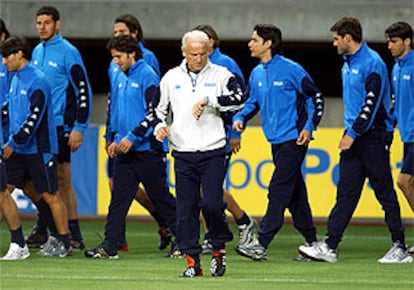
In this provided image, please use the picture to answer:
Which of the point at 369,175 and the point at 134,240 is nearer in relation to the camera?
the point at 369,175

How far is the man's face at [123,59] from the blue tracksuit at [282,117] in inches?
46.6

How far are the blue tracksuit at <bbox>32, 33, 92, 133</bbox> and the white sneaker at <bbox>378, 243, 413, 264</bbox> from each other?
A: 3.42 metres

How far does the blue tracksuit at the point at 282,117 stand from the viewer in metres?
14.3

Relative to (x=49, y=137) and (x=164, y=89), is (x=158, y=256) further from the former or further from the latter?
(x=164, y=89)

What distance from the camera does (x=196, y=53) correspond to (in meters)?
12.3

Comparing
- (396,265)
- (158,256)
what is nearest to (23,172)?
(158,256)

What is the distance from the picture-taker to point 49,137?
1430cm

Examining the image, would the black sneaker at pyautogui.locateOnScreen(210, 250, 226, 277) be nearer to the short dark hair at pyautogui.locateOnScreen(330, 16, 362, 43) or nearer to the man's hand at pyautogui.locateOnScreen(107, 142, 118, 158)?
the man's hand at pyautogui.locateOnScreen(107, 142, 118, 158)

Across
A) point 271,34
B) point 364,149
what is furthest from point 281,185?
point 271,34

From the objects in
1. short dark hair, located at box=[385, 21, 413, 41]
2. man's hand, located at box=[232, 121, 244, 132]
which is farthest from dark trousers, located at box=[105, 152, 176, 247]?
short dark hair, located at box=[385, 21, 413, 41]

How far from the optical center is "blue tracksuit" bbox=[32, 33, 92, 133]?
15.3m

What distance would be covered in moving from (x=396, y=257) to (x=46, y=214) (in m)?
3.61

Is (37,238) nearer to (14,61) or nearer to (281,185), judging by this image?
(14,61)

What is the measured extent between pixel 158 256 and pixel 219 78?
2905 millimetres
